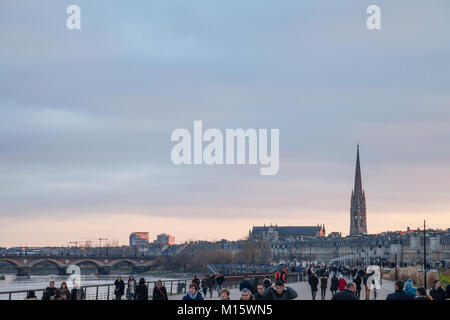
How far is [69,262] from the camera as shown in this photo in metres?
166

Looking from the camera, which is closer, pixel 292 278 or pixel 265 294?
pixel 265 294

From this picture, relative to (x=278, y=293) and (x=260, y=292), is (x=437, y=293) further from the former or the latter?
(x=278, y=293)

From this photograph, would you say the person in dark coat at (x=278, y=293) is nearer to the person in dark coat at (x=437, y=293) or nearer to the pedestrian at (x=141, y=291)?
the person in dark coat at (x=437, y=293)

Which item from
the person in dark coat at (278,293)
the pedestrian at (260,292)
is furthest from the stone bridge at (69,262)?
the person in dark coat at (278,293)

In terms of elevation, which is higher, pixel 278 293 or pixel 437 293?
pixel 278 293

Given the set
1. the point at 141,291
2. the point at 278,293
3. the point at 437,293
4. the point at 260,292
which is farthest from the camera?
the point at 141,291

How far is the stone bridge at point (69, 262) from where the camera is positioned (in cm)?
15800

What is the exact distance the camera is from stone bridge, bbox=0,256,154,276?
158000mm

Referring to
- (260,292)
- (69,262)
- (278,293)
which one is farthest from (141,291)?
(69,262)

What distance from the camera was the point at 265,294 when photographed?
1452cm
